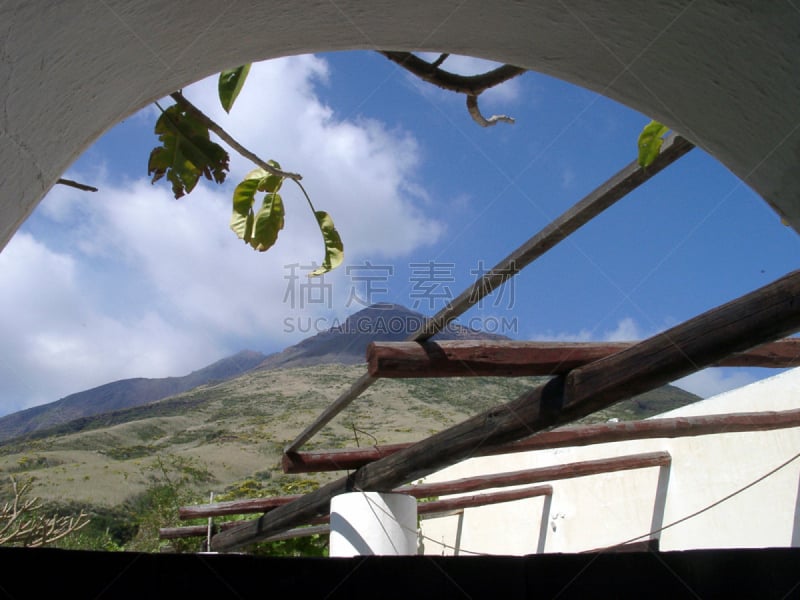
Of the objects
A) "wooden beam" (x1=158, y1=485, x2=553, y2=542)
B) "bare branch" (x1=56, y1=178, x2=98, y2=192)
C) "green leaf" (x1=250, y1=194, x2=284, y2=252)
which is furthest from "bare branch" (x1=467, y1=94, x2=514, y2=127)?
"wooden beam" (x1=158, y1=485, x2=553, y2=542)

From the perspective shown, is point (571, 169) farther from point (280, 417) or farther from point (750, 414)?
point (280, 417)

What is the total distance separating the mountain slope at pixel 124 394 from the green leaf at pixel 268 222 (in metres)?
16.2

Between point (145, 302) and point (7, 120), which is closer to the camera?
point (7, 120)

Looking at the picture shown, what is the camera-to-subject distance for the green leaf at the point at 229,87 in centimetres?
138

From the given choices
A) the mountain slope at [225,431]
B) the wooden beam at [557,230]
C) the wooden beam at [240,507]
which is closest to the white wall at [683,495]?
the wooden beam at [240,507]

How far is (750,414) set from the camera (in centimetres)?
392

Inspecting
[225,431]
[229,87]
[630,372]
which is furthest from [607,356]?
[225,431]

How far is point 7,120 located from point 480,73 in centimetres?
85

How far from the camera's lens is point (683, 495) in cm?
484

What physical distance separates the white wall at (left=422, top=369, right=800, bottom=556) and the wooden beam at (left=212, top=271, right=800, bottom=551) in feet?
8.09

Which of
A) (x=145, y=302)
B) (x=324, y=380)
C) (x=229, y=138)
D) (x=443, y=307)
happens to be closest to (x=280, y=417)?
(x=324, y=380)

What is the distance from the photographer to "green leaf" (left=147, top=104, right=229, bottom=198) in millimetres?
1407

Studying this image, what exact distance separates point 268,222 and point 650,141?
3.88 feet

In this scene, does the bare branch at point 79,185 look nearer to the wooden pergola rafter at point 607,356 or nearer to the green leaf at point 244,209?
the green leaf at point 244,209
